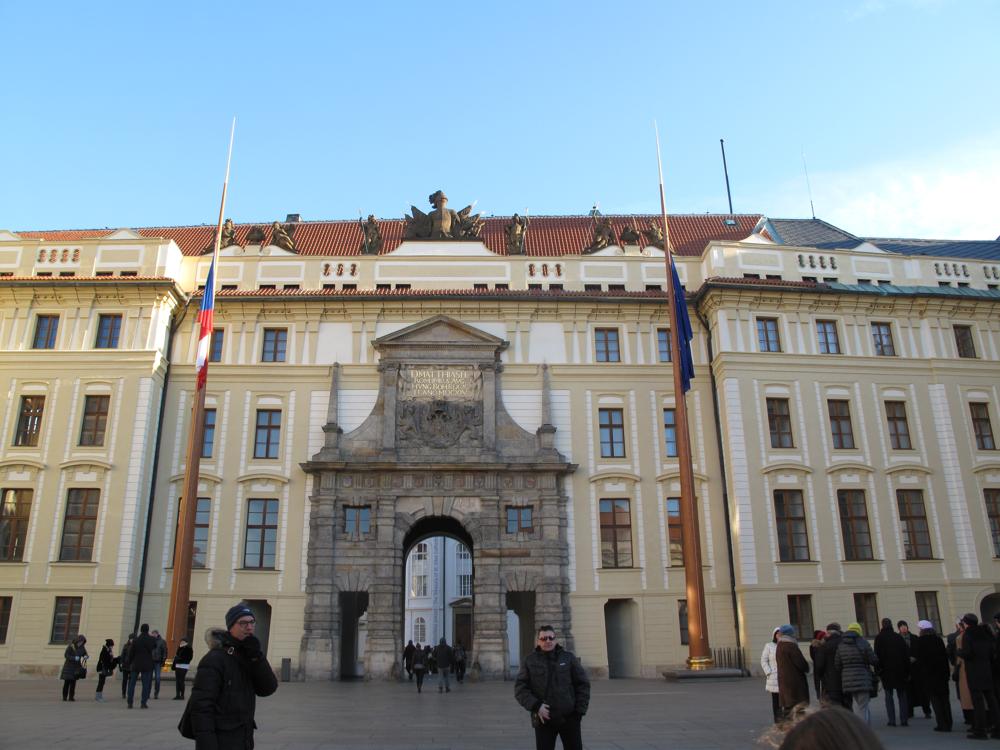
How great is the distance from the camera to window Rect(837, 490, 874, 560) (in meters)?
30.9

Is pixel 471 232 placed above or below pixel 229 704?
above

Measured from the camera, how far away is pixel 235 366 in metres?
33.0

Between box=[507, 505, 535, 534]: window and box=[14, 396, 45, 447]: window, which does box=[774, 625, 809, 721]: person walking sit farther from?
box=[14, 396, 45, 447]: window

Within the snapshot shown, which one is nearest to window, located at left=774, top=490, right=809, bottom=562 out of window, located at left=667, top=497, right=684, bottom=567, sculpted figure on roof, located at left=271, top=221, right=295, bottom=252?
window, located at left=667, top=497, right=684, bottom=567

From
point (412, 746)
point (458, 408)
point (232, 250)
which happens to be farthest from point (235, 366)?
point (412, 746)

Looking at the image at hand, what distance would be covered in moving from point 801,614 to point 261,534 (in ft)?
67.3

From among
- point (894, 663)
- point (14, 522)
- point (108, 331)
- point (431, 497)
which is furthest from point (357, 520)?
point (894, 663)

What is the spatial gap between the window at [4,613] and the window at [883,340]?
115 feet

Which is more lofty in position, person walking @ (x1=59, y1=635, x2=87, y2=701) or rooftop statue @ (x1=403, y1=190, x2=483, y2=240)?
rooftop statue @ (x1=403, y1=190, x2=483, y2=240)

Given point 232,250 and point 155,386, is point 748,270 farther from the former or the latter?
point 155,386

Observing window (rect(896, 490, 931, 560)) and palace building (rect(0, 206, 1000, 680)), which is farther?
window (rect(896, 490, 931, 560))

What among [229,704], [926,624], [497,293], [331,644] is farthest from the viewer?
[497,293]

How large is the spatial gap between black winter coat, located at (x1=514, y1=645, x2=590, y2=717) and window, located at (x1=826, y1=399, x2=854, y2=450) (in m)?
27.3

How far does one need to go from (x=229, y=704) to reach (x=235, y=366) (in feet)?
92.2
